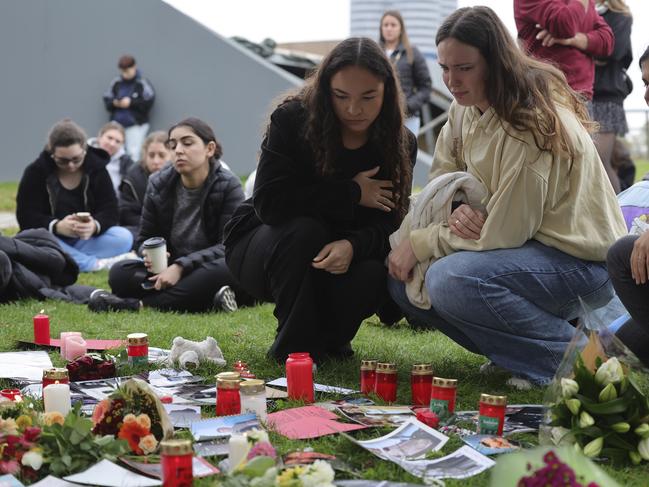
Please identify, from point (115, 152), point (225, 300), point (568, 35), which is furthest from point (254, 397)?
point (115, 152)

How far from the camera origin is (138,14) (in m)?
14.7

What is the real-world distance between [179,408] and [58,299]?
3194 mm

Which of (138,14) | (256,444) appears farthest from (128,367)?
(138,14)

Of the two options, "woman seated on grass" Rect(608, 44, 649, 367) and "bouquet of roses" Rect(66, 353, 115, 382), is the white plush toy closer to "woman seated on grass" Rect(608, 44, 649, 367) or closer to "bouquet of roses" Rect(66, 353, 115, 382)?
Answer: "bouquet of roses" Rect(66, 353, 115, 382)

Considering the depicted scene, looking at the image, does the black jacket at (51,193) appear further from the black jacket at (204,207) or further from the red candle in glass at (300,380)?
the red candle in glass at (300,380)

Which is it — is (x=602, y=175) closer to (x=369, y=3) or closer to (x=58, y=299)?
(x=58, y=299)

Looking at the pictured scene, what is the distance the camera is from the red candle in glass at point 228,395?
9.93 ft

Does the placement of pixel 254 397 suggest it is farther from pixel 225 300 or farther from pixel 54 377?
pixel 225 300

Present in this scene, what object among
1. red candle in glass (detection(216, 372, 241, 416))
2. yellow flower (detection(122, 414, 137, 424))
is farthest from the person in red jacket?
yellow flower (detection(122, 414, 137, 424))

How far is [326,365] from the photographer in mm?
3949

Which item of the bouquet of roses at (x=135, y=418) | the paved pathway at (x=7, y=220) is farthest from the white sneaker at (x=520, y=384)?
the paved pathway at (x=7, y=220)

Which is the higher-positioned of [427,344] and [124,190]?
[124,190]

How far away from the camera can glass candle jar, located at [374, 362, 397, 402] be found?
3318 millimetres

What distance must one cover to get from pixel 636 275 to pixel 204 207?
10.6ft
